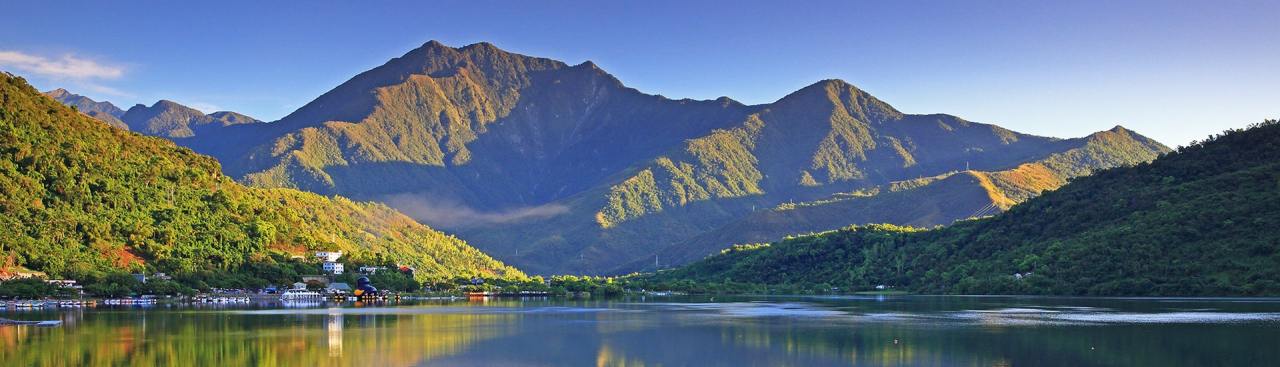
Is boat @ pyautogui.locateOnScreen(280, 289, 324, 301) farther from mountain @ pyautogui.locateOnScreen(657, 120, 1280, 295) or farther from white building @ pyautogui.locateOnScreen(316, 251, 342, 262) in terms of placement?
mountain @ pyautogui.locateOnScreen(657, 120, 1280, 295)

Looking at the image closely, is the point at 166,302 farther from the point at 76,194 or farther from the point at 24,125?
the point at 24,125

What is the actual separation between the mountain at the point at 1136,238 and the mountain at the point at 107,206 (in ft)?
298

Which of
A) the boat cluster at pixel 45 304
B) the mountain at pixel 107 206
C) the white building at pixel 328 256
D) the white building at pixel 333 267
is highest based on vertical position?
the mountain at pixel 107 206

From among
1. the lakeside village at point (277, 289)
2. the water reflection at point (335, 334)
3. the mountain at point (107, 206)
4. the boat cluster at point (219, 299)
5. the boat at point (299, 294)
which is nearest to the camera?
the water reflection at point (335, 334)

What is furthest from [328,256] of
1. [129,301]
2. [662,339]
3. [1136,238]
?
[662,339]

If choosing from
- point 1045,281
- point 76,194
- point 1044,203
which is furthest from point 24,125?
point 1044,203

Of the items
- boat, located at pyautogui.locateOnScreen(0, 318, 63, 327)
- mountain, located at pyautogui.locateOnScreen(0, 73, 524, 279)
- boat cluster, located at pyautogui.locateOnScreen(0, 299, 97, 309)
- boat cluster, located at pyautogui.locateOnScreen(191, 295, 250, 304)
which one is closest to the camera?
boat, located at pyautogui.locateOnScreen(0, 318, 63, 327)

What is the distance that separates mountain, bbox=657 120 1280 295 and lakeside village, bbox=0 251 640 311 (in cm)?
5305

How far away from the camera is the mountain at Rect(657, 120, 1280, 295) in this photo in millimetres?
116500

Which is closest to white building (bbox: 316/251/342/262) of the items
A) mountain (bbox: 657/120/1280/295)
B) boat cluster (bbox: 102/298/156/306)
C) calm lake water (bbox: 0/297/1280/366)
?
boat cluster (bbox: 102/298/156/306)

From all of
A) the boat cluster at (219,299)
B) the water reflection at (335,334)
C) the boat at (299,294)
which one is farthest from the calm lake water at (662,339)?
the boat at (299,294)

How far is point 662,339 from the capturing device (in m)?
66.8

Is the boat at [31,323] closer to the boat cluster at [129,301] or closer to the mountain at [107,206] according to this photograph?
the boat cluster at [129,301]

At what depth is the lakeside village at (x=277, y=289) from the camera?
355ft
